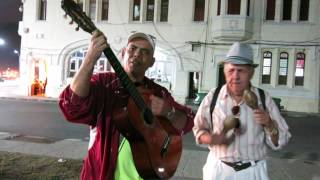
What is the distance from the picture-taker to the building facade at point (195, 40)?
26484 mm

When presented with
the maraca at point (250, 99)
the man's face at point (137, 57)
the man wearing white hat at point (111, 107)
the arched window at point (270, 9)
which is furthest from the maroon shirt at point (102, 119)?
the arched window at point (270, 9)

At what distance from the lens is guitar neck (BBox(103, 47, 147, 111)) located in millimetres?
2736

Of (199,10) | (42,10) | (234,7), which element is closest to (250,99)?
(234,7)

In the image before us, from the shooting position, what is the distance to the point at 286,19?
27.1 m

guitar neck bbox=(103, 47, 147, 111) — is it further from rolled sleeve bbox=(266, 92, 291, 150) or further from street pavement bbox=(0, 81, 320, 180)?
street pavement bbox=(0, 81, 320, 180)

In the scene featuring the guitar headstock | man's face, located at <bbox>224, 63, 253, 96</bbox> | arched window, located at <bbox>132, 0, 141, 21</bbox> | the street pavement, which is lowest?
the street pavement

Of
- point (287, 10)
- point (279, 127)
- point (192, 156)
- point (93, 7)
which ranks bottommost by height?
point (192, 156)

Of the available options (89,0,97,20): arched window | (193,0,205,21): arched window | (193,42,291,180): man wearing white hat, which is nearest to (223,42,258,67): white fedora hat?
(193,42,291,180): man wearing white hat

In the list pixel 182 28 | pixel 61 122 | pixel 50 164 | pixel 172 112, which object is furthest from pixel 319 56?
pixel 172 112

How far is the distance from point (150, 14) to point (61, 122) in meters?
14.8

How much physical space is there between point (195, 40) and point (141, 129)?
1001 inches

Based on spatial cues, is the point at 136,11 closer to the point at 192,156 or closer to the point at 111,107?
the point at 192,156

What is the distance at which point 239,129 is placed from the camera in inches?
127

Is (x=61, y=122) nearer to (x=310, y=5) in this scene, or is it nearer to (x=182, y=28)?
(x=182, y=28)
